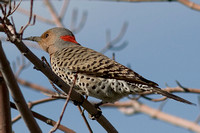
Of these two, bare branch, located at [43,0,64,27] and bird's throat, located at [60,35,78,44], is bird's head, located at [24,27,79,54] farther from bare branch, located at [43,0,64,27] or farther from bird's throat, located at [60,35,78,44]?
bare branch, located at [43,0,64,27]

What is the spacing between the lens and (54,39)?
20.9 ft

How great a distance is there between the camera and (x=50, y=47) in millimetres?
6277

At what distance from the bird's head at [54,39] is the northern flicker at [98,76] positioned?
10.1 inches

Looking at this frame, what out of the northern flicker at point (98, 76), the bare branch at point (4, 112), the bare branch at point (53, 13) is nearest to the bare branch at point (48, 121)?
the bare branch at point (4, 112)

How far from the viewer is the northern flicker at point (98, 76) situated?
4617 millimetres

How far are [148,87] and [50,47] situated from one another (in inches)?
95.3

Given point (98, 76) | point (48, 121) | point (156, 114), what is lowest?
point (156, 114)

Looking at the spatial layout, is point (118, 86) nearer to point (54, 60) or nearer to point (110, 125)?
point (110, 125)

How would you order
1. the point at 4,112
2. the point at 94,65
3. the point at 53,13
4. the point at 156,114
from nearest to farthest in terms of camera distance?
the point at 4,112 → the point at 94,65 → the point at 156,114 → the point at 53,13

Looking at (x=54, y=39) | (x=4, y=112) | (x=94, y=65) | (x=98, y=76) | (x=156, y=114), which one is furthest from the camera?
(x=156, y=114)

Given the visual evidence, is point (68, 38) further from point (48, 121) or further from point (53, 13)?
point (53, 13)

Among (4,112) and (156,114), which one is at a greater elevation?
(4,112)

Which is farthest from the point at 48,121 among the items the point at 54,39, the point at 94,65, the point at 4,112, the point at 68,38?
the point at 68,38

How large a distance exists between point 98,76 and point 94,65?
0.34 m
